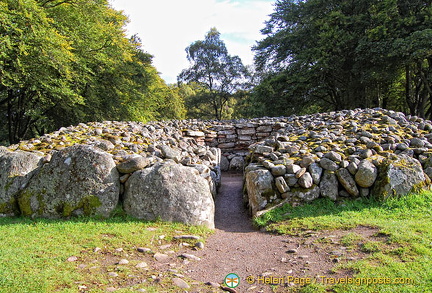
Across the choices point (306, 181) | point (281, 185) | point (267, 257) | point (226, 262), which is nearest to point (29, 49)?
point (281, 185)

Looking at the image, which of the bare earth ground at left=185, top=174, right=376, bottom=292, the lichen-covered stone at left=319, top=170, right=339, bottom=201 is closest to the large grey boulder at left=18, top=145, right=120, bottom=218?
the bare earth ground at left=185, top=174, right=376, bottom=292

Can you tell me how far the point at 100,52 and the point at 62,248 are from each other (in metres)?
13.6

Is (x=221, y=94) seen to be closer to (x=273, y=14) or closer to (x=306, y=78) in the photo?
(x=273, y=14)

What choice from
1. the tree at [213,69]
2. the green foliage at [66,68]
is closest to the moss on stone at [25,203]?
the green foliage at [66,68]

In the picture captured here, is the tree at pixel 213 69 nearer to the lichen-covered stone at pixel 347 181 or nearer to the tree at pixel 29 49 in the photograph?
the tree at pixel 29 49

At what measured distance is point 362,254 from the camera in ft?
12.8

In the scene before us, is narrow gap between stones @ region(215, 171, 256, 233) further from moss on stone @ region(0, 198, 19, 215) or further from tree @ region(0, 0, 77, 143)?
tree @ region(0, 0, 77, 143)

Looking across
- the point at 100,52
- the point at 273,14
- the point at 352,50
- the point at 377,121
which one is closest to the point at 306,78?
the point at 352,50

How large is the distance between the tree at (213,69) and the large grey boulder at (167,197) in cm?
2500

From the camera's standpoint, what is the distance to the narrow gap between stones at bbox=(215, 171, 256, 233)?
594 centimetres

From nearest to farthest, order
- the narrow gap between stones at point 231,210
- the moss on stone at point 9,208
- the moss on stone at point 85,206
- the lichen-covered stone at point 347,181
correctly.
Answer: the moss on stone at point 85,206, the moss on stone at point 9,208, the narrow gap between stones at point 231,210, the lichen-covered stone at point 347,181

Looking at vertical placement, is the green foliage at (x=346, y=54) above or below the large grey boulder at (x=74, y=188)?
above

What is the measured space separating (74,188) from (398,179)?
6551 millimetres

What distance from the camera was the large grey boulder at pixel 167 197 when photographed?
5270 mm
